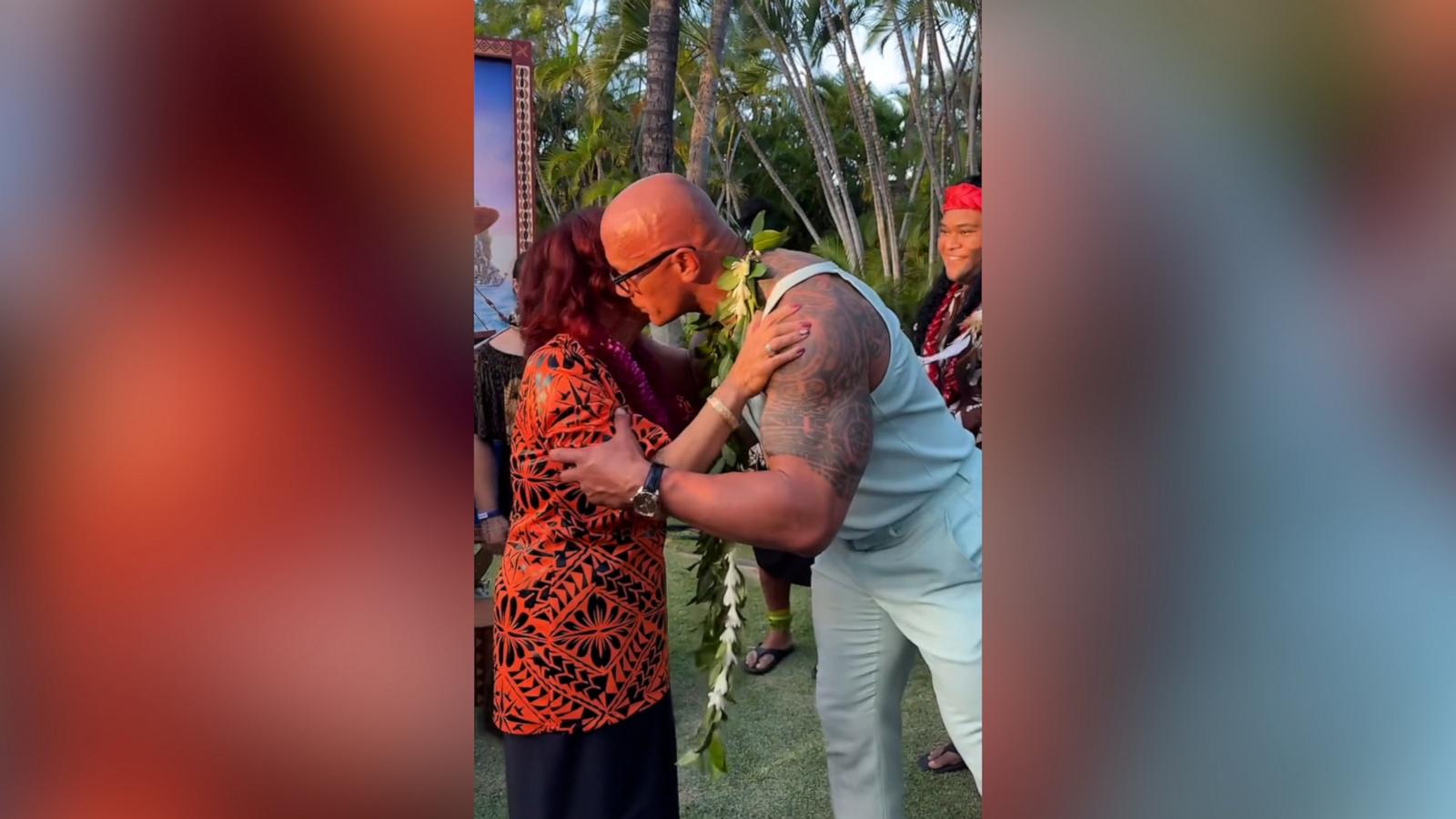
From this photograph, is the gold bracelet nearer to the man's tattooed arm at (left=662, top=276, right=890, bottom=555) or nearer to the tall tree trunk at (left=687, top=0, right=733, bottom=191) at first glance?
the man's tattooed arm at (left=662, top=276, right=890, bottom=555)

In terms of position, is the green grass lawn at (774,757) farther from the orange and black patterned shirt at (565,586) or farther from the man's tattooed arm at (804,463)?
the man's tattooed arm at (804,463)

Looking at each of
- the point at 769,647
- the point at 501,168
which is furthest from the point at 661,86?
the point at 769,647

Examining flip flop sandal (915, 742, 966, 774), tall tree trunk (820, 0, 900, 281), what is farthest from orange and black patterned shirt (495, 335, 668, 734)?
tall tree trunk (820, 0, 900, 281)

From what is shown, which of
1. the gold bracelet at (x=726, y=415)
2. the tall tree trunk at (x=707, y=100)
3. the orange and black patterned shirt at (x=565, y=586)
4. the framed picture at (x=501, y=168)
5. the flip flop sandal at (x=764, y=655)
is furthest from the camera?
the tall tree trunk at (x=707, y=100)

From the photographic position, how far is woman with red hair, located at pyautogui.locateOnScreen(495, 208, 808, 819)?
5.56 feet

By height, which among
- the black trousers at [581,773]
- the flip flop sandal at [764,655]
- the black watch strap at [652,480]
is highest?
the black watch strap at [652,480]

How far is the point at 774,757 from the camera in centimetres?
374

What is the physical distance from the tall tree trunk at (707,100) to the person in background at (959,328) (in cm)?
457

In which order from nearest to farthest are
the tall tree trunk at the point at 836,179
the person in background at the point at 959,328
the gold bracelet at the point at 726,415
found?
the gold bracelet at the point at 726,415
the person in background at the point at 959,328
the tall tree trunk at the point at 836,179

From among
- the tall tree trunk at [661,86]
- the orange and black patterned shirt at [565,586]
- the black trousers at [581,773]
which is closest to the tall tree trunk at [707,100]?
the tall tree trunk at [661,86]

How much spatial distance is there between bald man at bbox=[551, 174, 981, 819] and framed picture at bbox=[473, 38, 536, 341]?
2357 millimetres

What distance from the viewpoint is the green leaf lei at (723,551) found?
1840mm

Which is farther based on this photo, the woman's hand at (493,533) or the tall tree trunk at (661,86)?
the tall tree trunk at (661,86)
